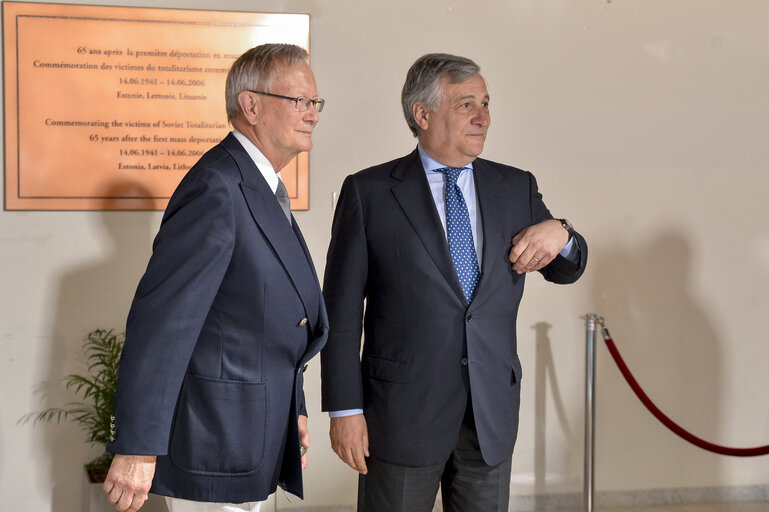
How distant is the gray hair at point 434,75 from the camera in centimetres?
227

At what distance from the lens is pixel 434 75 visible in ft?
7.49

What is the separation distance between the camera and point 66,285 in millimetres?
3627

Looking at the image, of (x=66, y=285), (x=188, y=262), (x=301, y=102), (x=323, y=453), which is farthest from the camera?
(x=323, y=453)

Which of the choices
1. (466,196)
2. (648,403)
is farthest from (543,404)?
(466,196)

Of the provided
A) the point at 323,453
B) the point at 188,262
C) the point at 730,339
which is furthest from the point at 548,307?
the point at 188,262

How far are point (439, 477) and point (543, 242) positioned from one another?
2.24 ft

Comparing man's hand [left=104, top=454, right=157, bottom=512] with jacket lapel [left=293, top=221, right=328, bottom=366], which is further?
jacket lapel [left=293, top=221, right=328, bottom=366]

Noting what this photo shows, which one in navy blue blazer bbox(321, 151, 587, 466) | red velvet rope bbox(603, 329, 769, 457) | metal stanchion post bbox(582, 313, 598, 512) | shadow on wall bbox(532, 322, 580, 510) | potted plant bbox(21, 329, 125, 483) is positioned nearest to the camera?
navy blue blazer bbox(321, 151, 587, 466)

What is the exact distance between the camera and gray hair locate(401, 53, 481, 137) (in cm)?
227

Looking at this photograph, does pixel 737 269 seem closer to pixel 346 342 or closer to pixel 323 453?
pixel 323 453

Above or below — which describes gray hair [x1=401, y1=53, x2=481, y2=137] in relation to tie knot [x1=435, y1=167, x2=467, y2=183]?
above

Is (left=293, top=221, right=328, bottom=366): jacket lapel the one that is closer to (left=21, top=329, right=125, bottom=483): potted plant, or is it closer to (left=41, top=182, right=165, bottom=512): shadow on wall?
(left=21, top=329, right=125, bottom=483): potted plant

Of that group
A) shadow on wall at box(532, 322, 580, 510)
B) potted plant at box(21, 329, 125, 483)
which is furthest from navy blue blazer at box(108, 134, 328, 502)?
shadow on wall at box(532, 322, 580, 510)

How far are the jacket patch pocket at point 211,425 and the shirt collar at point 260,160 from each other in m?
0.46
